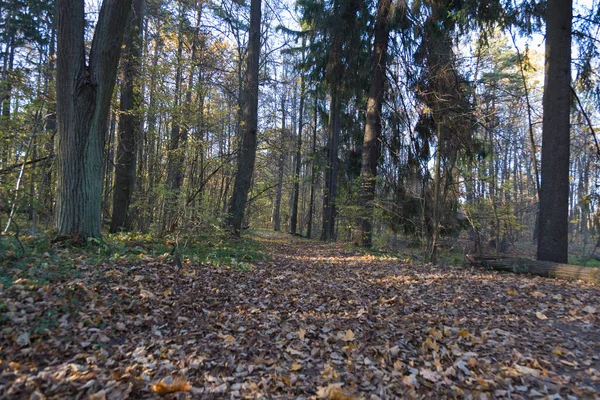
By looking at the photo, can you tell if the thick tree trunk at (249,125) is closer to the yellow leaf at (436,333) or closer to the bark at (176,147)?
the bark at (176,147)

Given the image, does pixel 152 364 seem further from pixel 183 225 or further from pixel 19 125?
pixel 19 125

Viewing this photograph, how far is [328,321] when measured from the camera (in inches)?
167

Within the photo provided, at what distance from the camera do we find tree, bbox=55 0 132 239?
5.60m

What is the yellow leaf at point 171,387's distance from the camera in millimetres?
2482

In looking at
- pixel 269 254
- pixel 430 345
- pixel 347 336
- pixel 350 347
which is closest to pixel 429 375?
pixel 430 345

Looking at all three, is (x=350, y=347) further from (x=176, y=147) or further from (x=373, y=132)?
(x=373, y=132)

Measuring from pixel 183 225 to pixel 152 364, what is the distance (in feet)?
13.1

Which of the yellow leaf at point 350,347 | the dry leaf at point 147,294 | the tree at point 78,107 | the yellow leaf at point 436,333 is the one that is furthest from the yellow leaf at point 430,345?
the tree at point 78,107

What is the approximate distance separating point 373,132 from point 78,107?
9.02 m

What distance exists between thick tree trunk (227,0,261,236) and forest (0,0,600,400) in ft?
0.23

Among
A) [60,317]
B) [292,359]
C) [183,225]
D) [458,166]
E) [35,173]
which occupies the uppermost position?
[458,166]

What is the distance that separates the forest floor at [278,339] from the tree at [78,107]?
1.17 metres

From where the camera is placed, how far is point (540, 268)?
22.7 feet

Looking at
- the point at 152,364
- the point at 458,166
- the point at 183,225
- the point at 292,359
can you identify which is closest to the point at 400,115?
the point at 458,166
